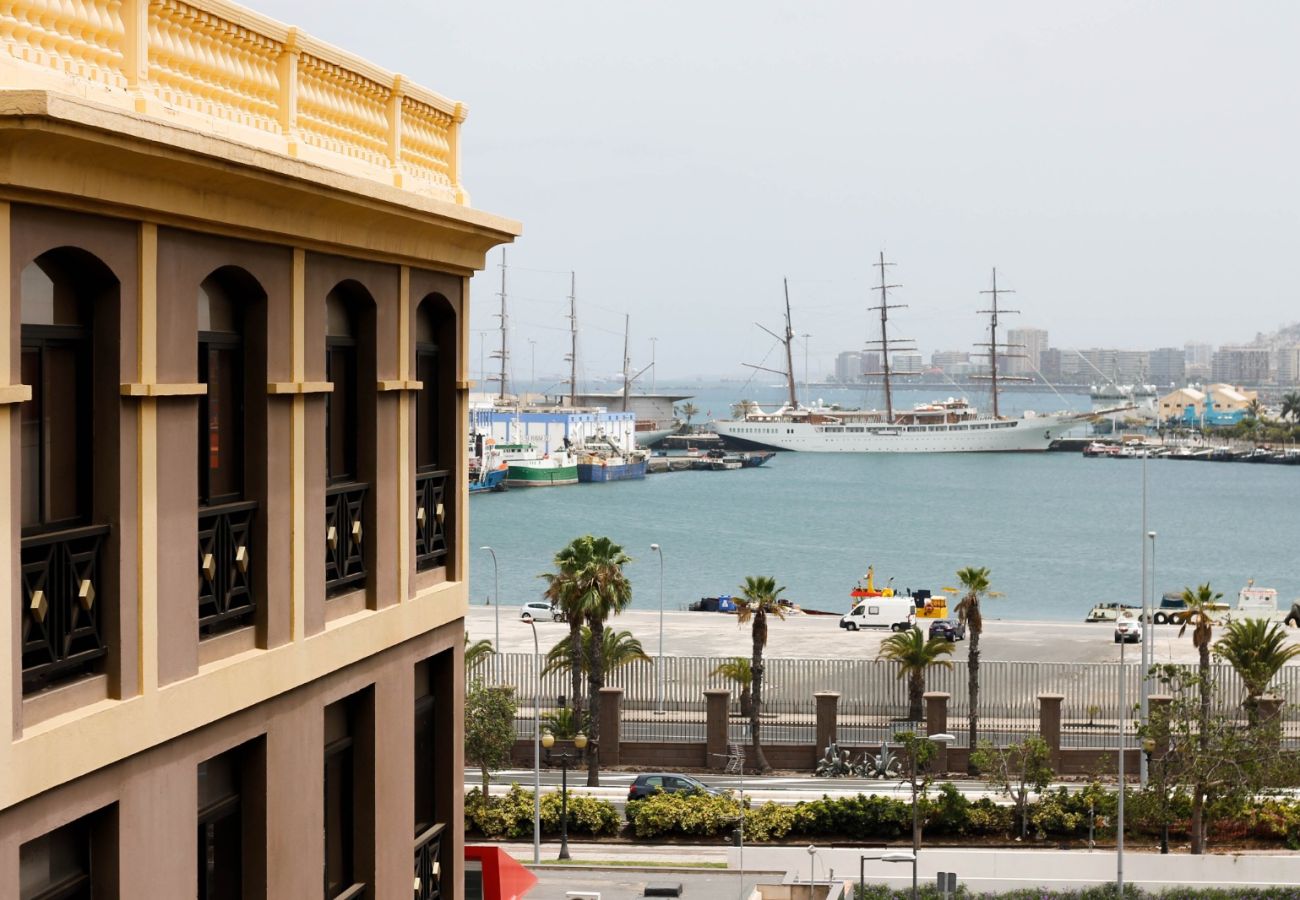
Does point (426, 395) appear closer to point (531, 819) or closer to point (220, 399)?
point (220, 399)

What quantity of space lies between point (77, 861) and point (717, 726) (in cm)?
3967

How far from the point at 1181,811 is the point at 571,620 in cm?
1686

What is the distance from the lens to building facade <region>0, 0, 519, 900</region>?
716cm

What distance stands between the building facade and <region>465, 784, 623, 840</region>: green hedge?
2567 centimetres

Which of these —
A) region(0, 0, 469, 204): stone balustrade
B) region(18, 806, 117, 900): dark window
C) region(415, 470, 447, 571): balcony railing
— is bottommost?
region(18, 806, 117, 900): dark window

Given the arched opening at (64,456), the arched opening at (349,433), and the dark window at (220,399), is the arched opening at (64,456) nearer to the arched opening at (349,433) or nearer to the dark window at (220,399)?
the dark window at (220,399)

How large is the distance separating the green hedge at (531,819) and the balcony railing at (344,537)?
27915 mm

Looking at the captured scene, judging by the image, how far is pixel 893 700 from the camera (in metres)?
50.7

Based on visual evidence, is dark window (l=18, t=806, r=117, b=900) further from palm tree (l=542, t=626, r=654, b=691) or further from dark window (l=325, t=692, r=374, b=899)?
palm tree (l=542, t=626, r=654, b=691)

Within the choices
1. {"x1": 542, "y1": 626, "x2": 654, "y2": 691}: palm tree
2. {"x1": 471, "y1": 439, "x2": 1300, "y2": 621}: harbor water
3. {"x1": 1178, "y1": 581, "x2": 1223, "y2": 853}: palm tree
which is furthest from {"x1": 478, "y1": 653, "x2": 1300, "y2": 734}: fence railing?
{"x1": 471, "y1": 439, "x2": 1300, "y2": 621}: harbor water

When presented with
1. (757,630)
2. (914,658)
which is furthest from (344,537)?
(914,658)

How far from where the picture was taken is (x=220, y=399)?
900 cm

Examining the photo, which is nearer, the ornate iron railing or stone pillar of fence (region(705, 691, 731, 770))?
the ornate iron railing

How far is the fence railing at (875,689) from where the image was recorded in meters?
49.8
